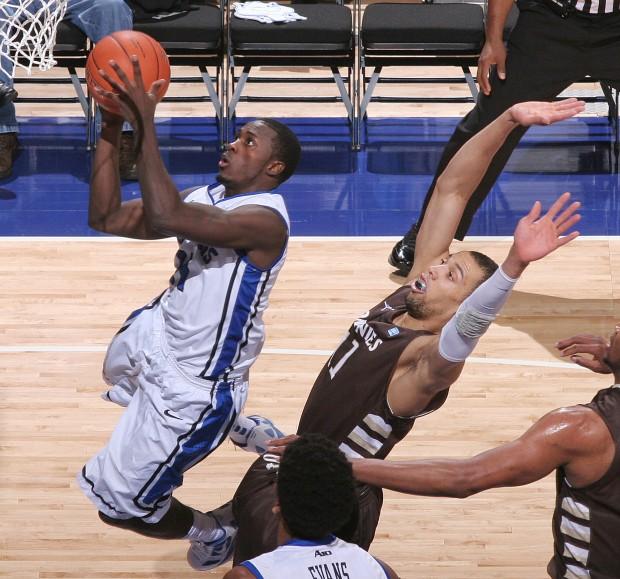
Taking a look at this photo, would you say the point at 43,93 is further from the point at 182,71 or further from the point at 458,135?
the point at 458,135

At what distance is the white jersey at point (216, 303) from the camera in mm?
3992

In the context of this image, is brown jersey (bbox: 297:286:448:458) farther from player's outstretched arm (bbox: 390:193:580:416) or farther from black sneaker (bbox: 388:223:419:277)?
black sneaker (bbox: 388:223:419:277)

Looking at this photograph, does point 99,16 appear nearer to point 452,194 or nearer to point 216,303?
point 452,194

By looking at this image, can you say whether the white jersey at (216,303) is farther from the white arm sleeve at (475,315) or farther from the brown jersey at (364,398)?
the white arm sleeve at (475,315)

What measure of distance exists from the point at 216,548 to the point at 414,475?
4.39 ft

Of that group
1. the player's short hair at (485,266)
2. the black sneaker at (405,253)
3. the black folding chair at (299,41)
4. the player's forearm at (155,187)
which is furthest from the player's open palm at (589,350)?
the black folding chair at (299,41)

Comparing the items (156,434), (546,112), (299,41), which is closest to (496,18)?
(299,41)

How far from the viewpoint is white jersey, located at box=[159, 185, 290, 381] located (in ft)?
13.1

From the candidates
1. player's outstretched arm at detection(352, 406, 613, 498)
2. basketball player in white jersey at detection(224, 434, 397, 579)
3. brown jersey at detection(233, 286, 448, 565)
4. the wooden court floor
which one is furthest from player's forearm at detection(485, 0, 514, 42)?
basketball player in white jersey at detection(224, 434, 397, 579)

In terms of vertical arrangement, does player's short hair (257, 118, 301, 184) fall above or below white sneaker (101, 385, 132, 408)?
above

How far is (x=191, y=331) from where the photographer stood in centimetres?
402

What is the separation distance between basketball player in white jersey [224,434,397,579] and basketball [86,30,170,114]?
1389 mm

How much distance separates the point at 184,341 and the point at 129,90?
0.88m

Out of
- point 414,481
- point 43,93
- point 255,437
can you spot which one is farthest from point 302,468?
point 43,93
